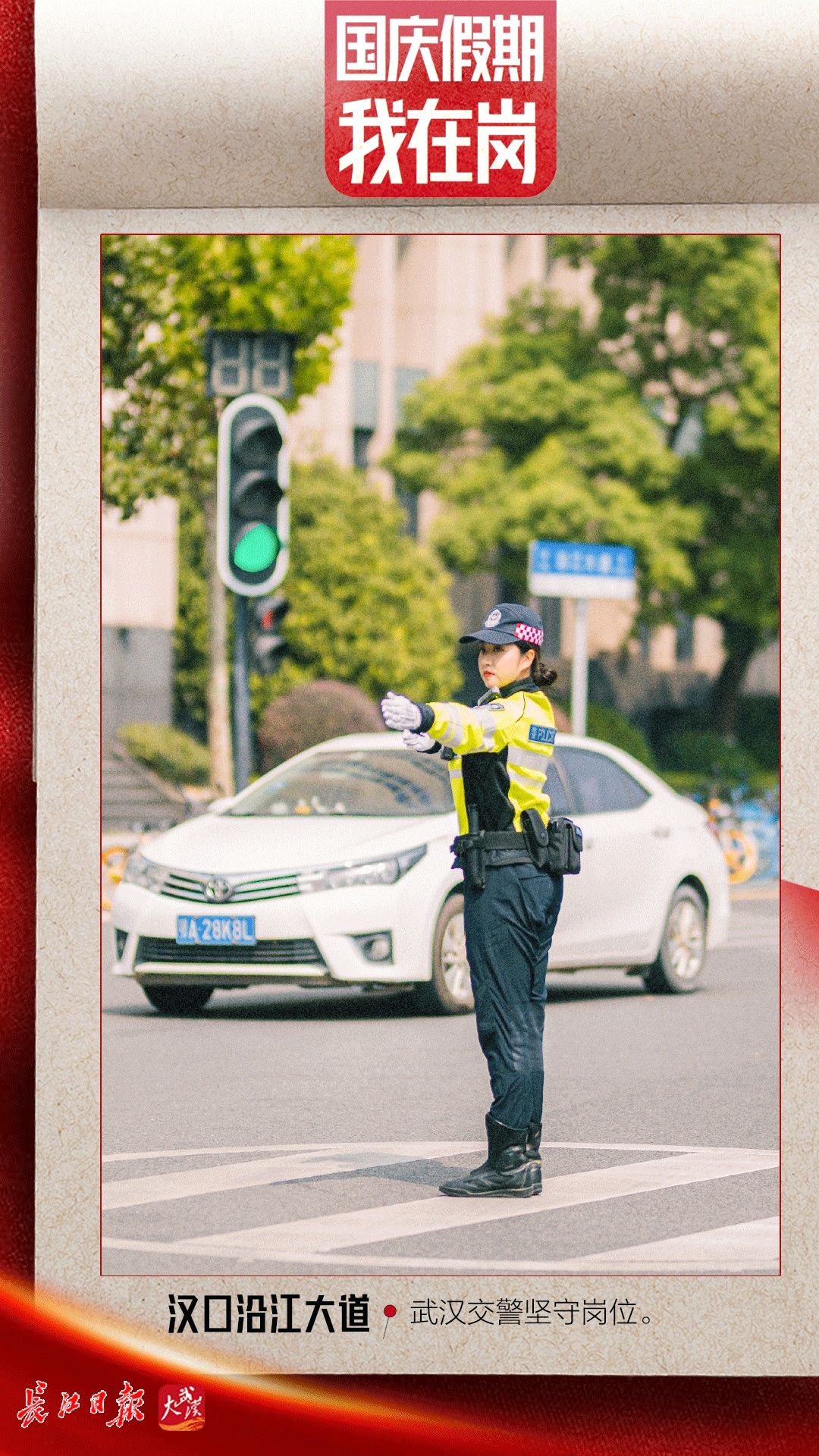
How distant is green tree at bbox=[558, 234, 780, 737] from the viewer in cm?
2427

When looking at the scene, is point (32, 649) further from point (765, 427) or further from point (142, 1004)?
point (765, 427)

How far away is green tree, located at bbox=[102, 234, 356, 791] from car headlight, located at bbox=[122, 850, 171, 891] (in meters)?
1.65

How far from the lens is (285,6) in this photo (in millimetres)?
4527

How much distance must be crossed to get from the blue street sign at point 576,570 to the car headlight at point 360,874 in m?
4.97

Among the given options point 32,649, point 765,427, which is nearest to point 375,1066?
point 32,649

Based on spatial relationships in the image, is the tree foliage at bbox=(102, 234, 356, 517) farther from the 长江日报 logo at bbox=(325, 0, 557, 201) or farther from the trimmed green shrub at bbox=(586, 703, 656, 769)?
the trimmed green shrub at bbox=(586, 703, 656, 769)

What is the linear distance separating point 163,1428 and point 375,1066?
2581 millimetres

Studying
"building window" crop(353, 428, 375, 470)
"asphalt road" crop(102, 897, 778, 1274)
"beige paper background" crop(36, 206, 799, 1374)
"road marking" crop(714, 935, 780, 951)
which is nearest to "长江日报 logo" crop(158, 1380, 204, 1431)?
"beige paper background" crop(36, 206, 799, 1374)

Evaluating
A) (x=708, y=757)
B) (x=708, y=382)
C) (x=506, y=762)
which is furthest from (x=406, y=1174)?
(x=708, y=757)

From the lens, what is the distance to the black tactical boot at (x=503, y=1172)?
4.93 metres

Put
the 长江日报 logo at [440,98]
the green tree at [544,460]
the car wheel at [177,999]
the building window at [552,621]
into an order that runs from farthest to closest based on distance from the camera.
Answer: the building window at [552,621] < the green tree at [544,460] < the car wheel at [177,999] < the 长江日报 logo at [440,98]

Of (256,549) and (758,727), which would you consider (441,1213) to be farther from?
(758,727)

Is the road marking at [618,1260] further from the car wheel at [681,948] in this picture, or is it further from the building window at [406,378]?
the building window at [406,378]

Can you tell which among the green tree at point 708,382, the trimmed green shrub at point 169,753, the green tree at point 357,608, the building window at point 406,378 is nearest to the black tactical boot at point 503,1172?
the trimmed green shrub at point 169,753
